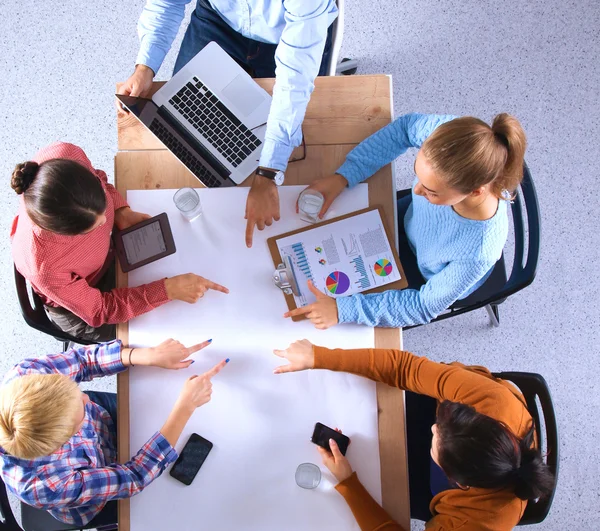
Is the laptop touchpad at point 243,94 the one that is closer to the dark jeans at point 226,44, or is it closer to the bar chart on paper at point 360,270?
the dark jeans at point 226,44

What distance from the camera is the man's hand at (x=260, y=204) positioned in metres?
1.31

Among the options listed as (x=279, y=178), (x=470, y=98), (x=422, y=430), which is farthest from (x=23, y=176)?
(x=470, y=98)

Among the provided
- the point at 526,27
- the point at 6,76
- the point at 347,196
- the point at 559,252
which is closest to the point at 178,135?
the point at 347,196

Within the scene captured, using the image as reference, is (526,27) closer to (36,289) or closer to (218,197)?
(218,197)

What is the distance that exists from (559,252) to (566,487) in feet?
2.92

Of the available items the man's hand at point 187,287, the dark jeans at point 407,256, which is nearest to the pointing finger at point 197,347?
the man's hand at point 187,287

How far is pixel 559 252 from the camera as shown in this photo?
2.09 meters

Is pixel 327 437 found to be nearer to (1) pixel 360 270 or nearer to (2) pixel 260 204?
(1) pixel 360 270

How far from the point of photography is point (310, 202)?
131 centimetres

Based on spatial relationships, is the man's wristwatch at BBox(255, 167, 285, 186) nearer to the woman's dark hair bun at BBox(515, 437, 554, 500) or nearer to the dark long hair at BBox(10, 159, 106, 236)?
the dark long hair at BBox(10, 159, 106, 236)

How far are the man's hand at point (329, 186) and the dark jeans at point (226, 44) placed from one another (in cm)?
50

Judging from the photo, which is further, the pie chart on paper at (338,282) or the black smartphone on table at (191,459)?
the pie chart on paper at (338,282)

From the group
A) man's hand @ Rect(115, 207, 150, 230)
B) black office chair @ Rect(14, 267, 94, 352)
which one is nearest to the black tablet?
man's hand @ Rect(115, 207, 150, 230)

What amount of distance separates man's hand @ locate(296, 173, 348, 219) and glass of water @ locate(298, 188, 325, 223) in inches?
0.5
